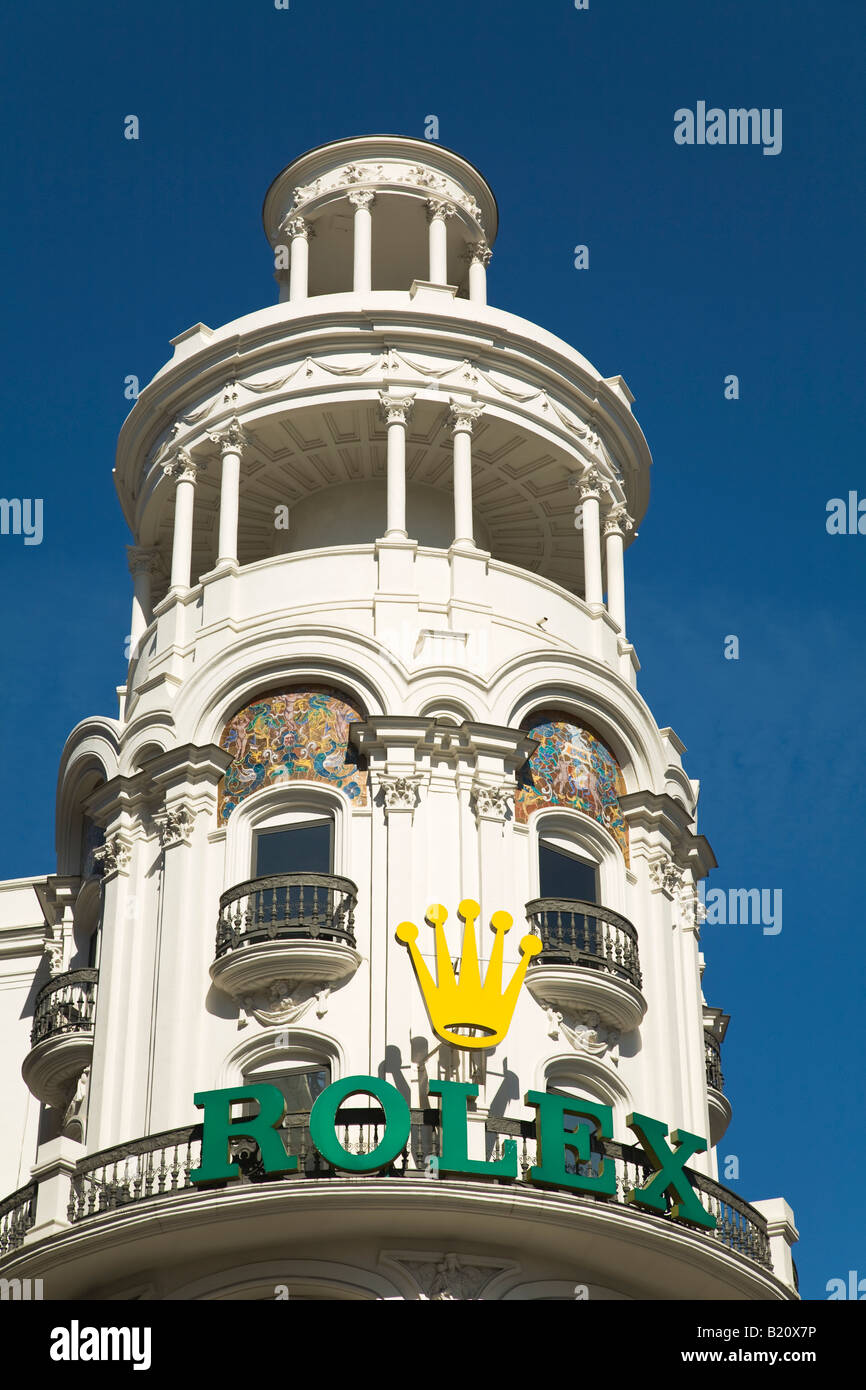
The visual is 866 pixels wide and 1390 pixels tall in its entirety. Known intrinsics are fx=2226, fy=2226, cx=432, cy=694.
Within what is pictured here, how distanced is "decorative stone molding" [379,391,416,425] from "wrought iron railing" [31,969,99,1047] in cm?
1208

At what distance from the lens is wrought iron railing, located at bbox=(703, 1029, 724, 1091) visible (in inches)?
1666

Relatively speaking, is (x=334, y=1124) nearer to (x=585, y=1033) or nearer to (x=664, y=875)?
(x=585, y=1033)

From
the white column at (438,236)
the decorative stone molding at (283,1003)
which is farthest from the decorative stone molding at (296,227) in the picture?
the decorative stone molding at (283,1003)

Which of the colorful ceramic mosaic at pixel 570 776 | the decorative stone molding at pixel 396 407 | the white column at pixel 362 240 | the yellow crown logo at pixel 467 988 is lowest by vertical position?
the yellow crown logo at pixel 467 988

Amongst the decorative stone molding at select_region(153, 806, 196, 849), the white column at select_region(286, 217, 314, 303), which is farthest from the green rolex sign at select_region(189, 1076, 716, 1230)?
the white column at select_region(286, 217, 314, 303)

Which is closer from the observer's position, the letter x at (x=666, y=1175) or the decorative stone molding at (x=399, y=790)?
the letter x at (x=666, y=1175)

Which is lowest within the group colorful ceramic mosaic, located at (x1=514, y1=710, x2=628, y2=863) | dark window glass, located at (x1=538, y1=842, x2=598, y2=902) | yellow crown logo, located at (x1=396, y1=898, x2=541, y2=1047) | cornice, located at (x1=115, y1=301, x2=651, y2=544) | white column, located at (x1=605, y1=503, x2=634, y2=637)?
yellow crown logo, located at (x1=396, y1=898, x2=541, y2=1047)

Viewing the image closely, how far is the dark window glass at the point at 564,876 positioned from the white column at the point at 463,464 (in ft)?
21.0

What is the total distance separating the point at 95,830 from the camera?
4425 cm

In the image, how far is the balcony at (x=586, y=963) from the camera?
3697 cm

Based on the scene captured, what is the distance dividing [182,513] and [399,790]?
8.94m

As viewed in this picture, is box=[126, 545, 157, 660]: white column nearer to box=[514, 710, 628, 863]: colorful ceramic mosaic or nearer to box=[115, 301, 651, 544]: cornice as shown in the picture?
box=[115, 301, 651, 544]: cornice

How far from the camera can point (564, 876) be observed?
39.4 metres

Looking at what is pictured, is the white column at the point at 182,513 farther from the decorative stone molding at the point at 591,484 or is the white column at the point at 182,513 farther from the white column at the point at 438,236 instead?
the decorative stone molding at the point at 591,484
